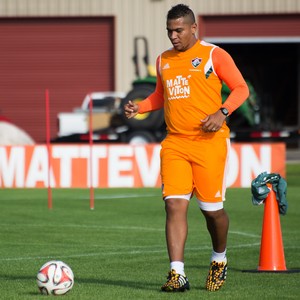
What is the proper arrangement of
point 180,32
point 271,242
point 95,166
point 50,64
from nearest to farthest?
point 180,32 → point 271,242 → point 95,166 → point 50,64

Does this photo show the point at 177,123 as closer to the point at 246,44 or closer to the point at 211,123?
the point at 211,123

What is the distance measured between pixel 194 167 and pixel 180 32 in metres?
1.03

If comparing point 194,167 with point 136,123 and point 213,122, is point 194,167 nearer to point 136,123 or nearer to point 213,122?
point 213,122

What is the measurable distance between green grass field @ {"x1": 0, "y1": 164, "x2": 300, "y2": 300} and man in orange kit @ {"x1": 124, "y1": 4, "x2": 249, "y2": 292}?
2.22 ft

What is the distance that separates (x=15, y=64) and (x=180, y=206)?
31.1 meters

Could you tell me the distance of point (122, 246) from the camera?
13078 millimetres

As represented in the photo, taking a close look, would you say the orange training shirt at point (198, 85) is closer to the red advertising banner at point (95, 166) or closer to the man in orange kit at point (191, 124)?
the man in orange kit at point (191, 124)

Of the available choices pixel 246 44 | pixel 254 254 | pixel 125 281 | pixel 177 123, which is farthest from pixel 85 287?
pixel 246 44

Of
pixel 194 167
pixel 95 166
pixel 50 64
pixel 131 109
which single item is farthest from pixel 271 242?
pixel 50 64

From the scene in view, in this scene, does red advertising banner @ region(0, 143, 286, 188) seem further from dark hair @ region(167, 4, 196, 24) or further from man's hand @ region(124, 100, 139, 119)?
dark hair @ region(167, 4, 196, 24)

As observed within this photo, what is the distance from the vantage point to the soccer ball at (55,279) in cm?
895

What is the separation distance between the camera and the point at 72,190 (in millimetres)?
22891

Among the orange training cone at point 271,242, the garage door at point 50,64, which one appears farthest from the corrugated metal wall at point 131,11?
the orange training cone at point 271,242

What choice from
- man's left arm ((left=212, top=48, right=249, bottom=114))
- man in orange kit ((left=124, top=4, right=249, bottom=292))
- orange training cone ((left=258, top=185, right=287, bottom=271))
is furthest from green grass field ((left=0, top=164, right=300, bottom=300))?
man's left arm ((left=212, top=48, right=249, bottom=114))
